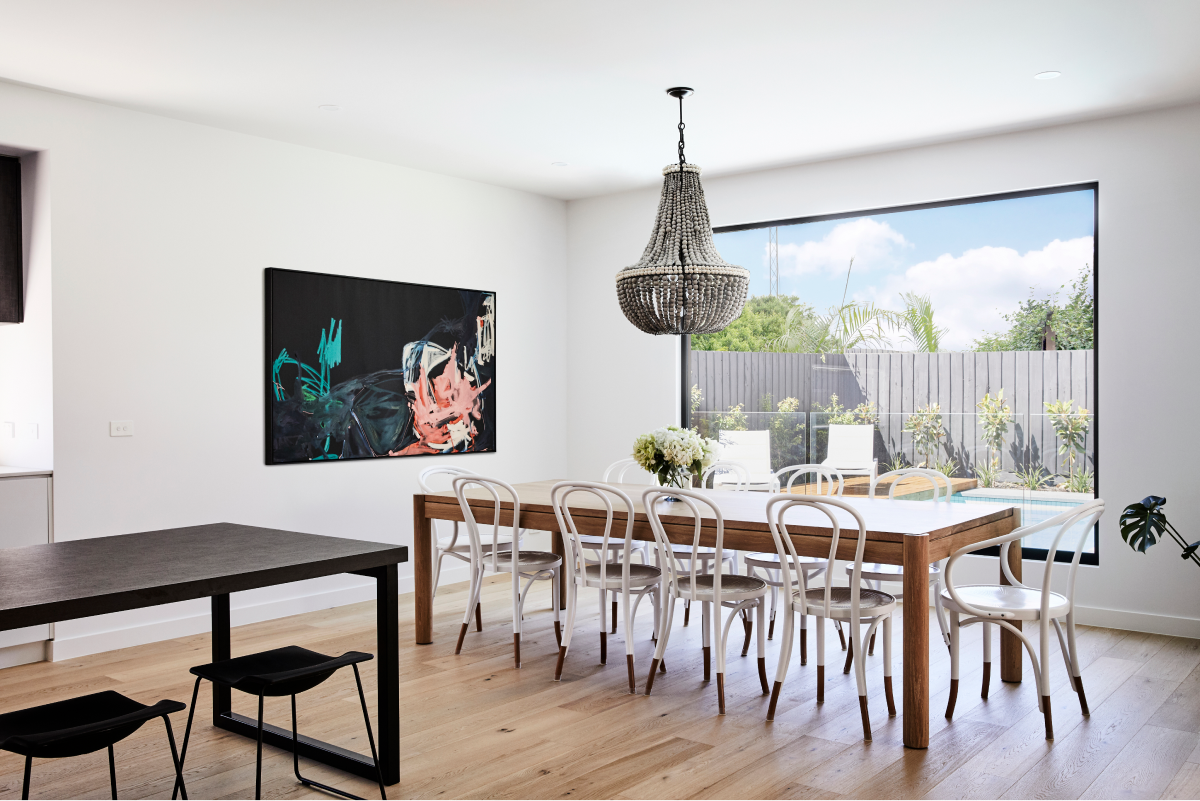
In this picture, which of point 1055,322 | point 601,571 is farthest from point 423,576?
point 1055,322

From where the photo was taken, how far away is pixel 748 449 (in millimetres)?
6488

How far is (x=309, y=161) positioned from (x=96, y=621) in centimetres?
279

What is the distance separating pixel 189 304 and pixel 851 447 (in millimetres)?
3992

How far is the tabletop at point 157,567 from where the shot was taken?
222cm

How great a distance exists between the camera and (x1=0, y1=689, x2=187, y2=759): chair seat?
2.06m

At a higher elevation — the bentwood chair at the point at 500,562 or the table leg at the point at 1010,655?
the bentwood chair at the point at 500,562

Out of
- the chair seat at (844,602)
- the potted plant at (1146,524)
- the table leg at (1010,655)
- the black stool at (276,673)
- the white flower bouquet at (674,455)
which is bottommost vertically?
the table leg at (1010,655)

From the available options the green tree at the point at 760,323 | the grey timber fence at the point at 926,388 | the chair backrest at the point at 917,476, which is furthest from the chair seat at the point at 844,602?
the green tree at the point at 760,323

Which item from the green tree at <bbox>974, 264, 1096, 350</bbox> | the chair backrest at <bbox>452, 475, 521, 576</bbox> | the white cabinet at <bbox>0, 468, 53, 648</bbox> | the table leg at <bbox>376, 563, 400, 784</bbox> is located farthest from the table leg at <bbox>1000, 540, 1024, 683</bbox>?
the white cabinet at <bbox>0, 468, 53, 648</bbox>

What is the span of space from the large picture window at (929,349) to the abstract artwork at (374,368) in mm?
1673

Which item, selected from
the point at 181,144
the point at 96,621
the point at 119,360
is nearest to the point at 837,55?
the point at 181,144

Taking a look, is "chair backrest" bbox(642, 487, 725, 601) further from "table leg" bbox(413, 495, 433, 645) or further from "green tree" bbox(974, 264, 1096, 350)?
"green tree" bbox(974, 264, 1096, 350)

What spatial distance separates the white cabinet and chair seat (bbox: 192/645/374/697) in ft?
7.48

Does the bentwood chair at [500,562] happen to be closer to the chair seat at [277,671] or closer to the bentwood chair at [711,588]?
the bentwood chair at [711,588]
